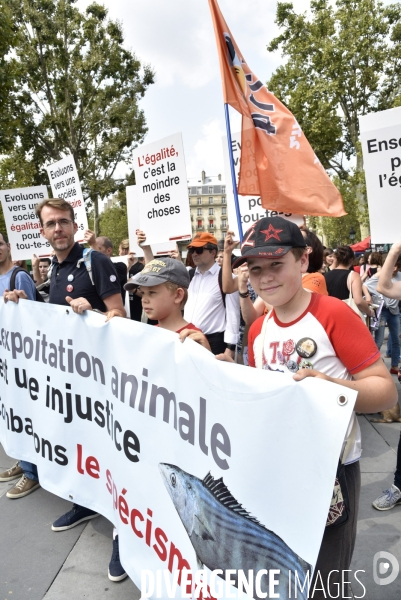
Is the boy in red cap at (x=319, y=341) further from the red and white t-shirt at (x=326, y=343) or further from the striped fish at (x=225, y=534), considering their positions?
the striped fish at (x=225, y=534)

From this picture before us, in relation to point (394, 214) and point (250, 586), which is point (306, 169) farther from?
point (250, 586)

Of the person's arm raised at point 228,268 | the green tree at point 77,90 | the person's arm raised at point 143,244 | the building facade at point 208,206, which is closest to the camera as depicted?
the person's arm raised at point 228,268

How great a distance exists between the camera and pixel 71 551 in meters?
2.66

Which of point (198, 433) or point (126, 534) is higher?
point (198, 433)

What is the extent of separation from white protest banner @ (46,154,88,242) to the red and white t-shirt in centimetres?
416

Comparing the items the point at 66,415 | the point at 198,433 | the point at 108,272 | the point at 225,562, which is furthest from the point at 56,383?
the point at 225,562

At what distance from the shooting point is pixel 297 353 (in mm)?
1618

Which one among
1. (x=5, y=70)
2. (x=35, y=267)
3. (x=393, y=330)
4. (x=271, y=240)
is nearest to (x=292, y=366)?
(x=271, y=240)

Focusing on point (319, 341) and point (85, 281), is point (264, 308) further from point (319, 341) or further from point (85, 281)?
point (319, 341)

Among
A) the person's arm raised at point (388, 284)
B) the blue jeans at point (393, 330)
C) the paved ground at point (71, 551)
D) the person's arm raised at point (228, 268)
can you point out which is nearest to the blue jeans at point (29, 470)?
the paved ground at point (71, 551)

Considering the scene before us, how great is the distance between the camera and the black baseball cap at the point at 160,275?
2215mm

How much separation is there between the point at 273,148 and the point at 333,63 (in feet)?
80.6

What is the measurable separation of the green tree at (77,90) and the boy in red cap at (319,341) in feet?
60.7

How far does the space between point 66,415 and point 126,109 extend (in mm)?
19074
